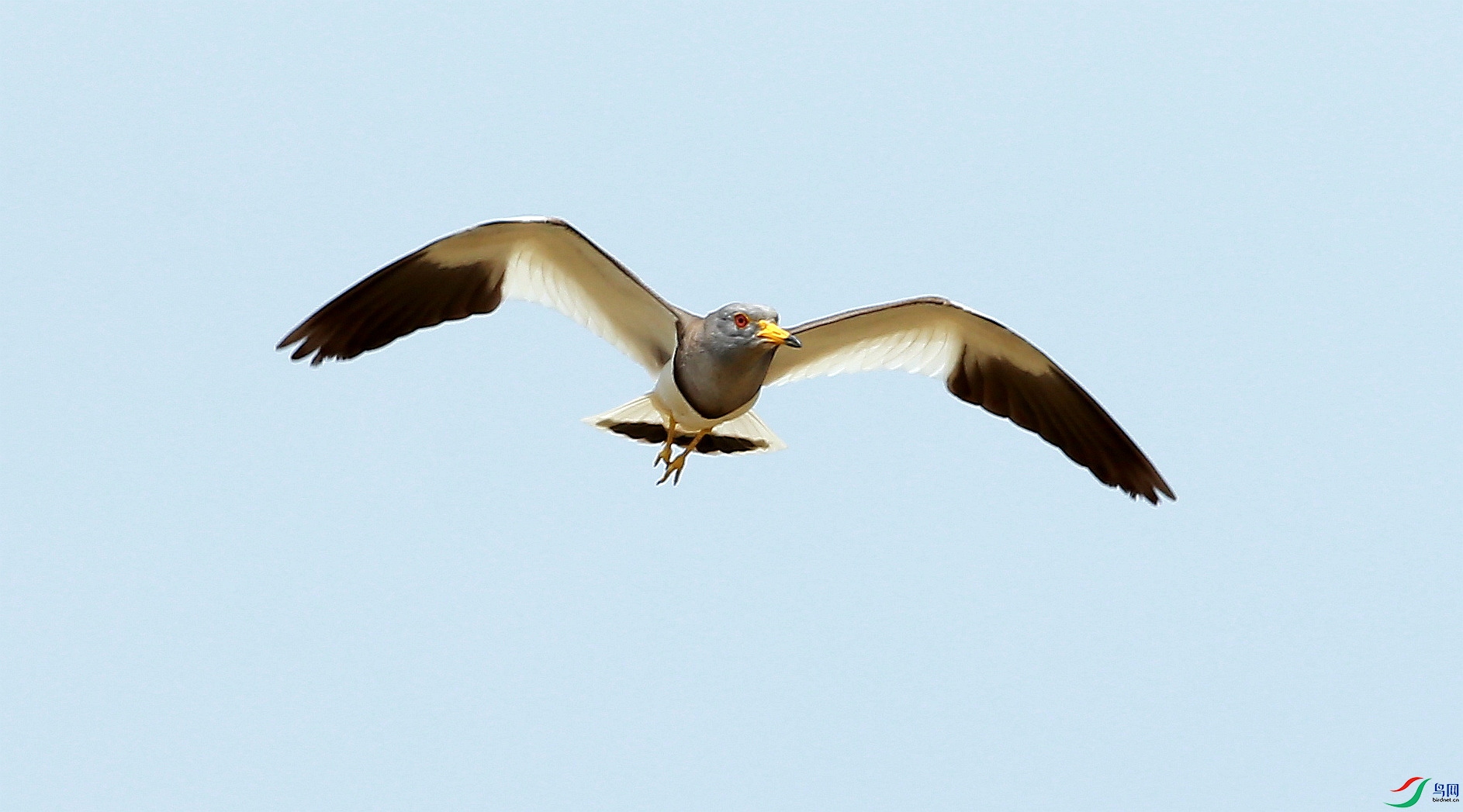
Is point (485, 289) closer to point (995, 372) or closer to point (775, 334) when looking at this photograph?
point (775, 334)

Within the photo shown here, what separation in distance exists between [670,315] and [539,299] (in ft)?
2.91

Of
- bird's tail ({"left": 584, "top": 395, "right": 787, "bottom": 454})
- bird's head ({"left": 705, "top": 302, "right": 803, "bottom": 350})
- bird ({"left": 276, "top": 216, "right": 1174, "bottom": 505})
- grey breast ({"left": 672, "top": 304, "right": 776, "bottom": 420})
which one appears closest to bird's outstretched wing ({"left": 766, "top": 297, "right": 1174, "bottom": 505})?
bird ({"left": 276, "top": 216, "right": 1174, "bottom": 505})

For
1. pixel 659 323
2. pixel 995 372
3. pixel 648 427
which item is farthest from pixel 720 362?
pixel 995 372

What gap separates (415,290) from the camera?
894cm

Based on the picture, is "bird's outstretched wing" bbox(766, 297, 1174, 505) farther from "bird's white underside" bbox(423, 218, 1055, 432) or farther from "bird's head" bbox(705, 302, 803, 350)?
"bird's head" bbox(705, 302, 803, 350)

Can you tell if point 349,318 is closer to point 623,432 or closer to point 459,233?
point 459,233

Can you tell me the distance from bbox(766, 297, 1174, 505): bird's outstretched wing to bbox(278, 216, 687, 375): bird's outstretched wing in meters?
1.24

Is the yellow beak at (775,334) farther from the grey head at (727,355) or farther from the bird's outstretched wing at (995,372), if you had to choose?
the bird's outstretched wing at (995,372)

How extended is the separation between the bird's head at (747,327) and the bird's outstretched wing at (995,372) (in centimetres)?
118

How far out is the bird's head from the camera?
830 cm

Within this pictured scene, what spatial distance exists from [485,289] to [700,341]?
1531mm

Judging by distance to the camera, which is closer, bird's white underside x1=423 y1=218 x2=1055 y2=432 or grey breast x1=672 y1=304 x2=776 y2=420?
grey breast x1=672 y1=304 x2=776 y2=420

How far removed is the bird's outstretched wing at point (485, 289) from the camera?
8.75m

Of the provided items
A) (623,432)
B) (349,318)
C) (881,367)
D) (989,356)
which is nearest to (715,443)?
(623,432)
